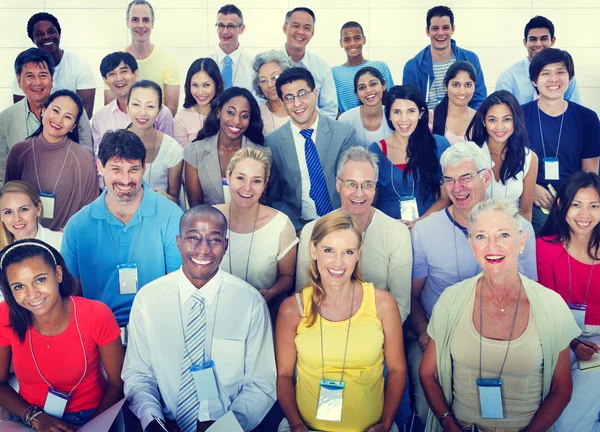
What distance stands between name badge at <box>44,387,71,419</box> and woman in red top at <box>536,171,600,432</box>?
91.9 inches

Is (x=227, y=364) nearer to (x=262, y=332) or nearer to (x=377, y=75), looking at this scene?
(x=262, y=332)

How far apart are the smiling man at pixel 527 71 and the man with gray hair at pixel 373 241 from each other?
2584 millimetres

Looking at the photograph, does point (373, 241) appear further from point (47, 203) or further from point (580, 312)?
point (47, 203)

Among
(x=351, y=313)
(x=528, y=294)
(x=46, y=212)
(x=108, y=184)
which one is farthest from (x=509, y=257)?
(x=46, y=212)

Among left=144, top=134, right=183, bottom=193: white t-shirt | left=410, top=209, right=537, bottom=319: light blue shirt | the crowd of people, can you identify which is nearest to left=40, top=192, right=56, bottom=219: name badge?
the crowd of people

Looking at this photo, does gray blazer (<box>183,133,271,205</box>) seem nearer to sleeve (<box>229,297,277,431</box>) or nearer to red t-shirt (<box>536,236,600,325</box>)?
sleeve (<box>229,297,277,431</box>)

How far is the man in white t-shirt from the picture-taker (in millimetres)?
5422

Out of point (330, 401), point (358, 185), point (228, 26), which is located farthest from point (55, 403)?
point (228, 26)

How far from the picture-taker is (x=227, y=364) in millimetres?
2840

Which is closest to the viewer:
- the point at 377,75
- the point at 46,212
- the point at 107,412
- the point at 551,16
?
the point at 107,412

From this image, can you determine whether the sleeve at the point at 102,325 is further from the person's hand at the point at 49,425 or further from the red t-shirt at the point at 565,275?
the red t-shirt at the point at 565,275

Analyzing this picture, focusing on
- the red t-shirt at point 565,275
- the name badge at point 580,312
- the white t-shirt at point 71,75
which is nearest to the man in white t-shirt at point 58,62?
the white t-shirt at point 71,75

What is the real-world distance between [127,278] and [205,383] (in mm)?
858

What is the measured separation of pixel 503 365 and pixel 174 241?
1.72 m
